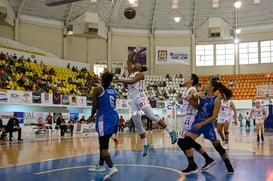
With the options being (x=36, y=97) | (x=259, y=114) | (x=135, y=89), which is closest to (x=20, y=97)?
(x=36, y=97)

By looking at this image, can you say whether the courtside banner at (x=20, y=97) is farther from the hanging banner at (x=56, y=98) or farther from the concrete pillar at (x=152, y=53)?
the concrete pillar at (x=152, y=53)

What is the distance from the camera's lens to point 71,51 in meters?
30.6

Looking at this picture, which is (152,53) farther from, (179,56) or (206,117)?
(206,117)

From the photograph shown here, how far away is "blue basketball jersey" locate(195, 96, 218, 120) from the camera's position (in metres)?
5.66

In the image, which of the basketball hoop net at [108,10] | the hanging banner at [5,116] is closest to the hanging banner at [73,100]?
the hanging banner at [5,116]

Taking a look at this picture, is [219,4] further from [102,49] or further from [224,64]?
[102,49]

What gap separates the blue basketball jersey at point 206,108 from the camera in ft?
18.6

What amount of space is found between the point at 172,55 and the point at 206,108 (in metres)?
27.0

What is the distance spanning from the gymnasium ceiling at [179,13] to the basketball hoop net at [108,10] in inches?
19.8

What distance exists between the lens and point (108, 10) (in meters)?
29.3

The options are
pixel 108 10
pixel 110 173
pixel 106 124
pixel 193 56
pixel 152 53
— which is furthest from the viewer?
pixel 193 56

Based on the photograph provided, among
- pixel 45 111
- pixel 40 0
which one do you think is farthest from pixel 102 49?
pixel 45 111

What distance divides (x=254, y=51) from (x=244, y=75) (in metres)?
3.25

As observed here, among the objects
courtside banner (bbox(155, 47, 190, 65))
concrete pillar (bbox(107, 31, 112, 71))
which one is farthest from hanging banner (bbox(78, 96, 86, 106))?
courtside banner (bbox(155, 47, 190, 65))
